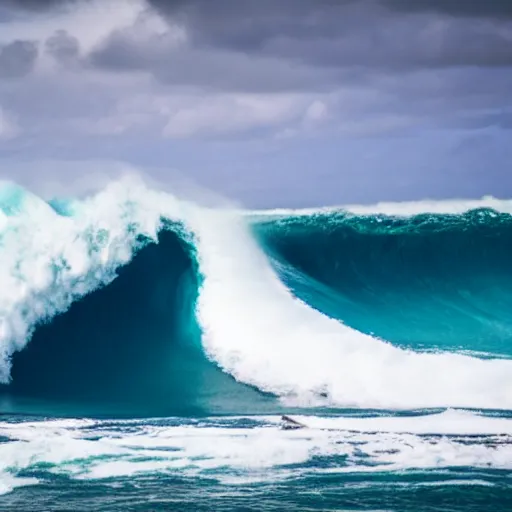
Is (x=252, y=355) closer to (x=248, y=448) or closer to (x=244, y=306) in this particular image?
(x=244, y=306)

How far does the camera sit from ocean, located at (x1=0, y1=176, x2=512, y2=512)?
1075cm

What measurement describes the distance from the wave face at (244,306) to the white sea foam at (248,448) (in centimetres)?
147

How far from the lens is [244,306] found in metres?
19.2

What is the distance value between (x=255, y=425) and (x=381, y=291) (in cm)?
944

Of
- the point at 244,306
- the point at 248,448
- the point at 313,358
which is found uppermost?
the point at 244,306

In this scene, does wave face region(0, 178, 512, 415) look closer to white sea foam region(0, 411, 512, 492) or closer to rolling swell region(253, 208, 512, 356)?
rolling swell region(253, 208, 512, 356)

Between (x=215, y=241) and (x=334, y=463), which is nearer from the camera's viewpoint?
(x=334, y=463)

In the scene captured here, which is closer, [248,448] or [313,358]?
[248,448]

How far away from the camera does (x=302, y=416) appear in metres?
14.0

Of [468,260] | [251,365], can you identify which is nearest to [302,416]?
[251,365]

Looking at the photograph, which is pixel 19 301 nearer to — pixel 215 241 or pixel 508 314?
pixel 215 241

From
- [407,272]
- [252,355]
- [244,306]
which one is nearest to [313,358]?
[252,355]

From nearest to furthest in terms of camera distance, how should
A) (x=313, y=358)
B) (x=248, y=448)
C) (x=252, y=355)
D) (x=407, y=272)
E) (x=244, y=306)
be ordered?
(x=248, y=448) → (x=313, y=358) → (x=252, y=355) → (x=244, y=306) → (x=407, y=272)

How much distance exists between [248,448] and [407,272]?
38.9ft
